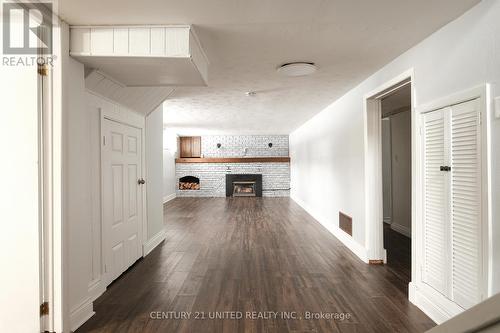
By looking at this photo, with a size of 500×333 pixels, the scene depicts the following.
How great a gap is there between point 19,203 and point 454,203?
3.03 meters

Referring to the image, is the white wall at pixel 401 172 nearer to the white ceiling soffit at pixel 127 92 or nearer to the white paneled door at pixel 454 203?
the white paneled door at pixel 454 203

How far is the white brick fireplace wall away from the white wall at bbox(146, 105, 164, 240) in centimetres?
593

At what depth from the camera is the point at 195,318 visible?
2.15 m

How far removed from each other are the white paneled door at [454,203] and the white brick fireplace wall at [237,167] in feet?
→ 26.1

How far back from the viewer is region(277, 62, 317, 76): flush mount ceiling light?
269 cm

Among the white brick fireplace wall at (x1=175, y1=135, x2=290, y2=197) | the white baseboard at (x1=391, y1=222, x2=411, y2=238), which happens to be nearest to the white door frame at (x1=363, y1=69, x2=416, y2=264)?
the white baseboard at (x1=391, y1=222, x2=411, y2=238)

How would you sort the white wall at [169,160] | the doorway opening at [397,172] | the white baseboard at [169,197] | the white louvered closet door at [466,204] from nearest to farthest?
the white louvered closet door at [466,204]
the doorway opening at [397,172]
the white baseboard at [169,197]
the white wall at [169,160]

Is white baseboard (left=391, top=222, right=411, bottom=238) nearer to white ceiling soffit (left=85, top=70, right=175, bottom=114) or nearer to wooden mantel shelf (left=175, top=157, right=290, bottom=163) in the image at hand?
white ceiling soffit (left=85, top=70, right=175, bottom=114)

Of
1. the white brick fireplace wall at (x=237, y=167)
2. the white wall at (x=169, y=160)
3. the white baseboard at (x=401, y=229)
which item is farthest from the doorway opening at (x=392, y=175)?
the white wall at (x=169, y=160)

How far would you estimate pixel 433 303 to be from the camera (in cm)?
213

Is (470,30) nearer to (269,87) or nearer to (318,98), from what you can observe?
(269,87)

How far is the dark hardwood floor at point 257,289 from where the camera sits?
2.07m

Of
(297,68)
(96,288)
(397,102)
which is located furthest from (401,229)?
(96,288)

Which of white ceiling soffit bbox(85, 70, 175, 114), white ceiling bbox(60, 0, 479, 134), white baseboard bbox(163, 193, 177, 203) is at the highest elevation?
white ceiling bbox(60, 0, 479, 134)
